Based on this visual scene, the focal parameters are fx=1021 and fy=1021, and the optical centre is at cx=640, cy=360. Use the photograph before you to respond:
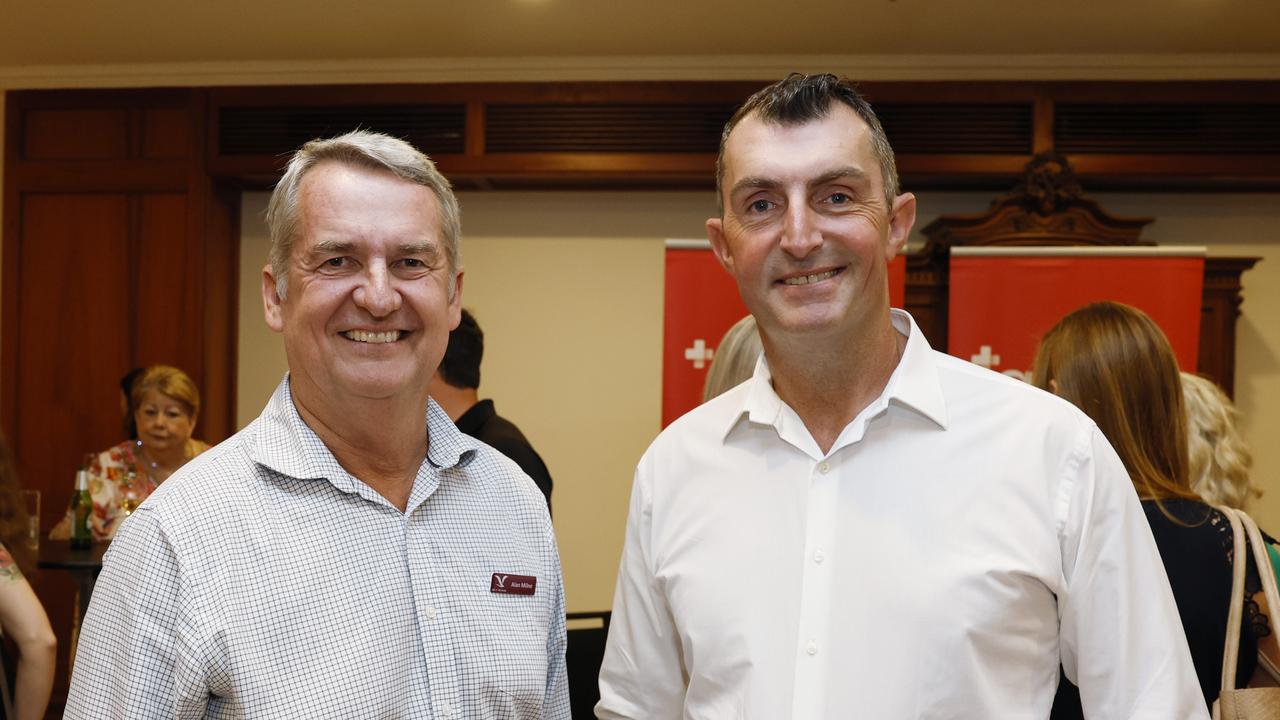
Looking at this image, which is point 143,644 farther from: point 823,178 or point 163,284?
point 163,284

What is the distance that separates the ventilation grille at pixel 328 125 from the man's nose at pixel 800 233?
406 centimetres

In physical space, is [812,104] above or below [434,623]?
above

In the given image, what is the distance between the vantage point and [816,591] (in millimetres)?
1326

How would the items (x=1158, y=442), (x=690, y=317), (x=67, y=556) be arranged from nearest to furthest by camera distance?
(x=1158, y=442) < (x=67, y=556) < (x=690, y=317)

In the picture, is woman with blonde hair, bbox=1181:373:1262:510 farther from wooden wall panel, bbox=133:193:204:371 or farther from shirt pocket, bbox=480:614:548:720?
wooden wall panel, bbox=133:193:204:371

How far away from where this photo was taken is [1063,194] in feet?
15.9

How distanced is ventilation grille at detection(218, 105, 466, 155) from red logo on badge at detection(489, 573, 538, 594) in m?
3.98

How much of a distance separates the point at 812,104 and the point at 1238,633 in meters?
1.15

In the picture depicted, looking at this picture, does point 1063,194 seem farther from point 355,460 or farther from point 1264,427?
point 355,460

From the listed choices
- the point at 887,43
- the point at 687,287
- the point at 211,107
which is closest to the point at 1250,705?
the point at 687,287

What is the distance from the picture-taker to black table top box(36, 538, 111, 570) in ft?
11.3

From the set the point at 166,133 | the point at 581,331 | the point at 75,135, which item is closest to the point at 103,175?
the point at 75,135

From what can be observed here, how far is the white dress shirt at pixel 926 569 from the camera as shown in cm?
127

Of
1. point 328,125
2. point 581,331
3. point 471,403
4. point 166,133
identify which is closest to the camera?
point 471,403
